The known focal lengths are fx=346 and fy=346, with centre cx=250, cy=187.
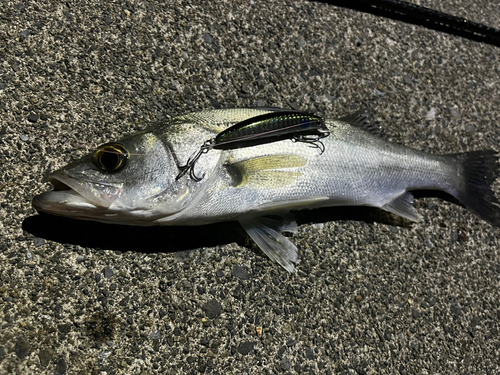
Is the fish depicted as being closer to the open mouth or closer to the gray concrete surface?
the open mouth

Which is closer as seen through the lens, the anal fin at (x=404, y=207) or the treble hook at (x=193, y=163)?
the treble hook at (x=193, y=163)

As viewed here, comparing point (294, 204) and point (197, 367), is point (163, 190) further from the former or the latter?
point (197, 367)

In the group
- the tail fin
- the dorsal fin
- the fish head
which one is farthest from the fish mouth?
the tail fin

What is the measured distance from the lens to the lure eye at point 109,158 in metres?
1.51

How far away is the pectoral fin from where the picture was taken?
6.05 feet

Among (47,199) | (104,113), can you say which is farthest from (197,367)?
(104,113)

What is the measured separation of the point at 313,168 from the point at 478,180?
4.15 feet

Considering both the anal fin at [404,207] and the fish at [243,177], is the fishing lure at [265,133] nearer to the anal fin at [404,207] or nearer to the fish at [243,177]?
the fish at [243,177]

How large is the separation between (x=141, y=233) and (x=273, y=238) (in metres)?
0.70

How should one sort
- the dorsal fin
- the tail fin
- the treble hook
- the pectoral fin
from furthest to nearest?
the tail fin → the dorsal fin → the pectoral fin → the treble hook

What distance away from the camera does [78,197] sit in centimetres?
147

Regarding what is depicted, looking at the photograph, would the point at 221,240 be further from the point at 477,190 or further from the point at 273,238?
the point at 477,190

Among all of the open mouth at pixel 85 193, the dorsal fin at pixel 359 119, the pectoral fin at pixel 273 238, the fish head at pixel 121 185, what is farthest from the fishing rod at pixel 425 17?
the open mouth at pixel 85 193

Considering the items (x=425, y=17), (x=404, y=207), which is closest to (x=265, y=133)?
(x=404, y=207)
